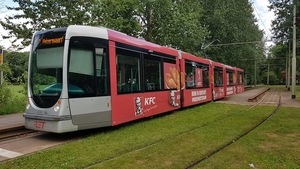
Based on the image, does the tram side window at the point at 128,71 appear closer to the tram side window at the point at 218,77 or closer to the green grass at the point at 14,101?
the green grass at the point at 14,101

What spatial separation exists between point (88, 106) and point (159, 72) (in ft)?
14.5

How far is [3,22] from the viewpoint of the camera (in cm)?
1638

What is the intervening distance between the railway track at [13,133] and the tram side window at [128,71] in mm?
3328

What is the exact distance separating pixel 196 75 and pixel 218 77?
5598 millimetres

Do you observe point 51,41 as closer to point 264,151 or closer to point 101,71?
point 101,71

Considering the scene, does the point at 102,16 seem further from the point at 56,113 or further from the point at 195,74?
the point at 56,113

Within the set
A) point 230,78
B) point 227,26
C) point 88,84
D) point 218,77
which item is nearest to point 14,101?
point 88,84

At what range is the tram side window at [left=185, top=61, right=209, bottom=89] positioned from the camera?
14.4 metres

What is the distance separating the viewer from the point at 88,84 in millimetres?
7391

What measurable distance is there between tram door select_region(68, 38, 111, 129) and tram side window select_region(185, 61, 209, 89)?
23.7 ft

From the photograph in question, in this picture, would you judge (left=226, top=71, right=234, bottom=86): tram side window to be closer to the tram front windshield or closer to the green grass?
the green grass

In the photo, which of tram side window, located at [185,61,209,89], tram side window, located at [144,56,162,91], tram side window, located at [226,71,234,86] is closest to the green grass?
tram side window, located at [144,56,162,91]

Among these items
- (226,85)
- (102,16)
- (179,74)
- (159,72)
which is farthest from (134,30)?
(159,72)

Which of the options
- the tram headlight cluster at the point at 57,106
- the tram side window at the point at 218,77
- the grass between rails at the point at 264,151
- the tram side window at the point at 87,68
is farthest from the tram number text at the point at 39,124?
the tram side window at the point at 218,77
